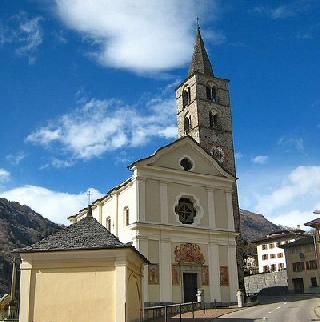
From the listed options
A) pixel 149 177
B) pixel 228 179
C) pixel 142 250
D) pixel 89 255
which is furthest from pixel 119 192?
pixel 89 255

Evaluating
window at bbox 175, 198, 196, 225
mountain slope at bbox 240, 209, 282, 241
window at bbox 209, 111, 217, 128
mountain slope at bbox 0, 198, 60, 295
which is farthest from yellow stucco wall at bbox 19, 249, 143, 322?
mountain slope at bbox 240, 209, 282, 241

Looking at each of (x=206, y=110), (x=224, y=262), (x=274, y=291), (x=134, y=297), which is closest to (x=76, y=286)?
(x=134, y=297)

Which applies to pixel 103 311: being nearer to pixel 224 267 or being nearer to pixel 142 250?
pixel 142 250

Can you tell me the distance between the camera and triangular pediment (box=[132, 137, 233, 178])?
1414 inches

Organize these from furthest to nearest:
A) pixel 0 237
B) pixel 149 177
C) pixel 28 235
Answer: pixel 28 235, pixel 0 237, pixel 149 177

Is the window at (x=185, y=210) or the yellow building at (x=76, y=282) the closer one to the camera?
the yellow building at (x=76, y=282)

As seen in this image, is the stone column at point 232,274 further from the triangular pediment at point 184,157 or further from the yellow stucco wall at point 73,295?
the yellow stucco wall at point 73,295

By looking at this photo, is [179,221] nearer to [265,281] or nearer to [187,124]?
[187,124]

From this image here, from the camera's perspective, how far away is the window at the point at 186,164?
123ft

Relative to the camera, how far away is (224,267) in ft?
118

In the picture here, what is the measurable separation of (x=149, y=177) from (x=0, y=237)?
74.2m

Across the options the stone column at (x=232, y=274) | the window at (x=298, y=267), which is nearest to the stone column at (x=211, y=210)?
the stone column at (x=232, y=274)

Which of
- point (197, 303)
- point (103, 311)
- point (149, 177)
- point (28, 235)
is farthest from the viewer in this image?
point (28, 235)

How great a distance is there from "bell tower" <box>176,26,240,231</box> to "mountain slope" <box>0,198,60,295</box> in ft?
136
